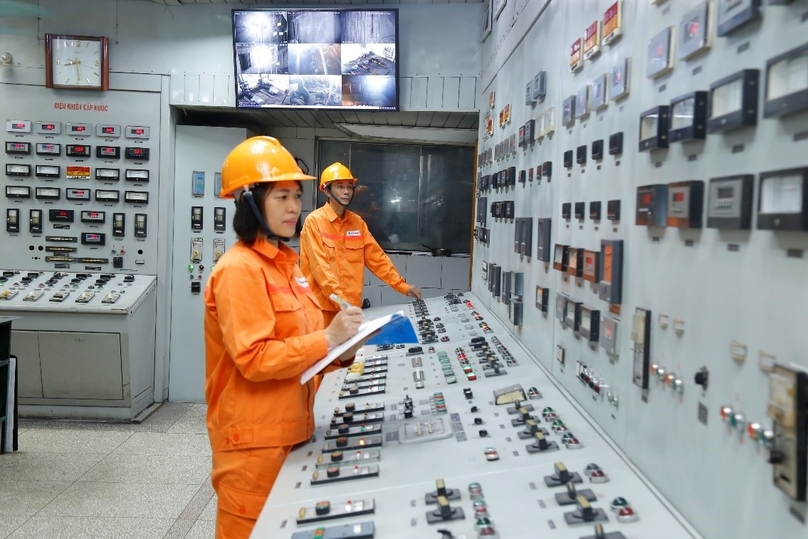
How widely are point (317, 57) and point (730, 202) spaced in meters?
3.83

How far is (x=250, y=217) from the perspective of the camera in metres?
1.65

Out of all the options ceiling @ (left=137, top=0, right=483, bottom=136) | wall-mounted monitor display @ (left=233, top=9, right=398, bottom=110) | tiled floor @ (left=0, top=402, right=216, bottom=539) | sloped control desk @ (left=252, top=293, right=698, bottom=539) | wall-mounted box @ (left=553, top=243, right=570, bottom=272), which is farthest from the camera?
ceiling @ (left=137, top=0, right=483, bottom=136)

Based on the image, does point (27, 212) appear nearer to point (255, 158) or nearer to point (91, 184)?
point (91, 184)

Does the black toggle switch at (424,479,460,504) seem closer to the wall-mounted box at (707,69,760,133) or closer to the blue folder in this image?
the wall-mounted box at (707,69,760,133)

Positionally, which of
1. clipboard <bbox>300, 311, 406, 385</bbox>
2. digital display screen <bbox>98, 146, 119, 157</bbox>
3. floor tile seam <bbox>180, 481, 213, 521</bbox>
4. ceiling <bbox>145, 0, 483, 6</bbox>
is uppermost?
ceiling <bbox>145, 0, 483, 6</bbox>

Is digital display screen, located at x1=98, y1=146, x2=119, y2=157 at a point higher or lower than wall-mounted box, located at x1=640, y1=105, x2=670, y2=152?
higher

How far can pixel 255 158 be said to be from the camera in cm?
163

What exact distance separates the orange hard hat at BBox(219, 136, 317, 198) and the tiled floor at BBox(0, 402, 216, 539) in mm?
1933

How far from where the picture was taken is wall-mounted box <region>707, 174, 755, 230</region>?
0.96 meters

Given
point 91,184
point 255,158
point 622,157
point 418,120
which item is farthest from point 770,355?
point 91,184

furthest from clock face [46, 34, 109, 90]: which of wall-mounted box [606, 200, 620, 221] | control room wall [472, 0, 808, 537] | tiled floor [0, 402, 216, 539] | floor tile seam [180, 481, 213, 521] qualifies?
wall-mounted box [606, 200, 620, 221]

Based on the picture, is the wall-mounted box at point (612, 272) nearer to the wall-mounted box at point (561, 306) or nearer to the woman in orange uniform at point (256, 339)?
the wall-mounted box at point (561, 306)

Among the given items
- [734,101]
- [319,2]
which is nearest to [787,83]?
[734,101]

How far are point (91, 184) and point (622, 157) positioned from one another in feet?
13.9
